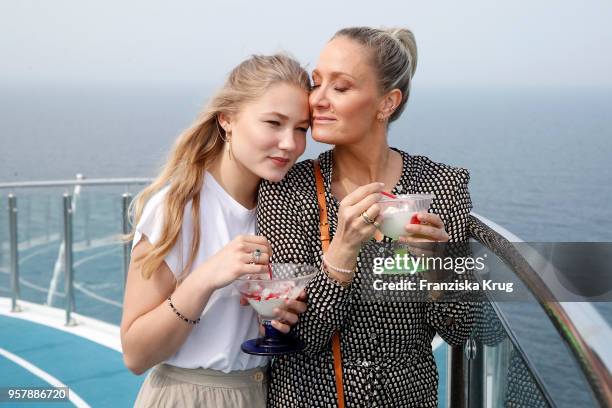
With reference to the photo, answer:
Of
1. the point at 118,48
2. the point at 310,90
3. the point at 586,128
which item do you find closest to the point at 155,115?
the point at 118,48

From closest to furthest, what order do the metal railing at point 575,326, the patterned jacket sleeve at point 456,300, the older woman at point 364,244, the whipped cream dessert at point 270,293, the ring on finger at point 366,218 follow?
the metal railing at point 575,326 < the ring on finger at point 366,218 < the whipped cream dessert at point 270,293 < the older woman at point 364,244 < the patterned jacket sleeve at point 456,300

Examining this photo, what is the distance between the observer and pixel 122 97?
73375 millimetres

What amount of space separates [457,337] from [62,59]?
6026cm

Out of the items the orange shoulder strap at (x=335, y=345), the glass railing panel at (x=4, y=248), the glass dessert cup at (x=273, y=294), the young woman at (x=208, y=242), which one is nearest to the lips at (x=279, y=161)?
the young woman at (x=208, y=242)

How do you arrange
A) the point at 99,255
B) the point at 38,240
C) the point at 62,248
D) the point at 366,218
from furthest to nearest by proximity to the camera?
the point at 99,255
the point at 38,240
the point at 62,248
the point at 366,218

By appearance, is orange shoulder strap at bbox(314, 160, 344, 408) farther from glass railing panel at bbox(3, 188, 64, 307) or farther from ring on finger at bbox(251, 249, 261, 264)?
glass railing panel at bbox(3, 188, 64, 307)

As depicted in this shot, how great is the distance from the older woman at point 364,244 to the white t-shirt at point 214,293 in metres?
0.10

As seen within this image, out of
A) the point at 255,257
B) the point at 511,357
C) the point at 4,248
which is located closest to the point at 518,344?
the point at 511,357

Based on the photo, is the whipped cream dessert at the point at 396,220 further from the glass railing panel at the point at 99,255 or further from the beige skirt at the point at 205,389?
the glass railing panel at the point at 99,255

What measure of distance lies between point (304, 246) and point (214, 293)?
0.31 meters

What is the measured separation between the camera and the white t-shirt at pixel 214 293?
218cm

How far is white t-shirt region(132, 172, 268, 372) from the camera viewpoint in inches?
85.7

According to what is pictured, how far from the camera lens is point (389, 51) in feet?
7.14

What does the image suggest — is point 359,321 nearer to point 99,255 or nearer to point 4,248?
point 99,255
